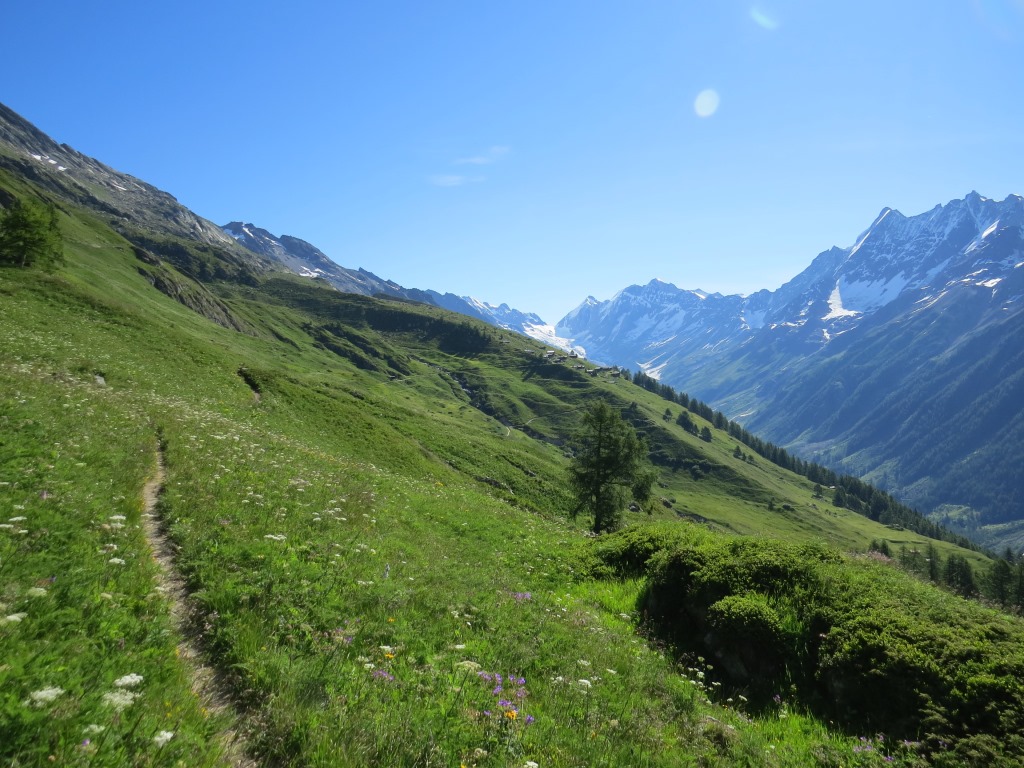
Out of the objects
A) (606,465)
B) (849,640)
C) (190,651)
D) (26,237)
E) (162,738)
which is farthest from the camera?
(26,237)

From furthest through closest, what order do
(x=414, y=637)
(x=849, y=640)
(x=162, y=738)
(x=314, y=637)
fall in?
(x=849, y=640), (x=414, y=637), (x=314, y=637), (x=162, y=738)

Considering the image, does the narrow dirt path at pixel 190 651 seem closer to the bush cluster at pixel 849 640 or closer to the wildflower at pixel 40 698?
the wildflower at pixel 40 698

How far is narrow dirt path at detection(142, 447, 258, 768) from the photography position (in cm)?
572

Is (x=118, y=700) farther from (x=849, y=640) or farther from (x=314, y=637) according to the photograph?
(x=849, y=640)

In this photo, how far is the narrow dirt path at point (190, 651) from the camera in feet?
18.8

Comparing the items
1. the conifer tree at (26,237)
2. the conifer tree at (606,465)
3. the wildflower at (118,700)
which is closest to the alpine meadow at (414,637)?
the wildflower at (118,700)

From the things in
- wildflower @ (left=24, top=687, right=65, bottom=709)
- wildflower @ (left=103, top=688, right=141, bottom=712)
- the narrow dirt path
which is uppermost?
wildflower @ (left=24, top=687, right=65, bottom=709)

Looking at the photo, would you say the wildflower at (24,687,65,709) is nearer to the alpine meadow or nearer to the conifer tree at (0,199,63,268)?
the alpine meadow

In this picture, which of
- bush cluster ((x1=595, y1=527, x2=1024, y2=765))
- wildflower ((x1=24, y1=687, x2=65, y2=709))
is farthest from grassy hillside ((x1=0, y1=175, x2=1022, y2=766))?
bush cluster ((x1=595, y1=527, x2=1024, y2=765))

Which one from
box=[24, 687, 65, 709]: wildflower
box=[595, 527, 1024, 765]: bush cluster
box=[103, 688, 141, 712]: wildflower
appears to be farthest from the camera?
box=[595, 527, 1024, 765]: bush cluster

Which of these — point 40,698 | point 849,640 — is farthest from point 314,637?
point 849,640

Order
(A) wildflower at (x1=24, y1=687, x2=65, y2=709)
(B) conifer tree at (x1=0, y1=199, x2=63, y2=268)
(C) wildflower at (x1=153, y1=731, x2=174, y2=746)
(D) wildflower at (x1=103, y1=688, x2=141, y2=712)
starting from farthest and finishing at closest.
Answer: (B) conifer tree at (x1=0, y1=199, x2=63, y2=268)
(D) wildflower at (x1=103, y1=688, x2=141, y2=712)
(C) wildflower at (x1=153, y1=731, x2=174, y2=746)
(A) wildflower at (x1=24, y1=687, x2=65, y2=709)

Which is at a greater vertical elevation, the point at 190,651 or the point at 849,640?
the point at 849,640

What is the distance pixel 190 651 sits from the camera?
7.46 metres
